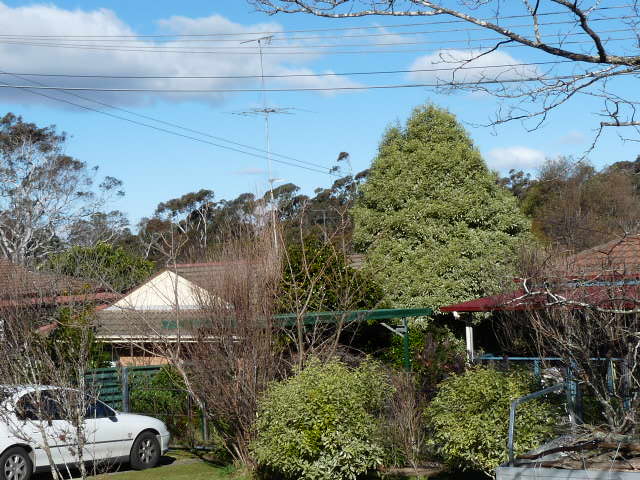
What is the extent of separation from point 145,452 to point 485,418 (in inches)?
243

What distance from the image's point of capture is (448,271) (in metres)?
19.8

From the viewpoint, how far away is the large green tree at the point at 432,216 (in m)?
19.8

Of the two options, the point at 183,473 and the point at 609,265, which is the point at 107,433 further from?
the point at 609,265

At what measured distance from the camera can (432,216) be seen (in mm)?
20422

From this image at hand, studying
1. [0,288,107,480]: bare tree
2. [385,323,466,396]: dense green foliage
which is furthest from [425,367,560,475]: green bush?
[0,288,107,480]: bare tree

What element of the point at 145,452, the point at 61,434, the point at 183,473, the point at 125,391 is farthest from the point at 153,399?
the point at 61,434

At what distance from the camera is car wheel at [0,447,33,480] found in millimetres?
11453

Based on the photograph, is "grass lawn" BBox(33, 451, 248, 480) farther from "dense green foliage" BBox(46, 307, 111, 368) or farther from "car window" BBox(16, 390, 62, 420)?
"dense green foliage" BBox(46, 307, 111, 368)

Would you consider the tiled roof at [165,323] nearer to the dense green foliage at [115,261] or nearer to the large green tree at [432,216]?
the large green tree at [432,216]

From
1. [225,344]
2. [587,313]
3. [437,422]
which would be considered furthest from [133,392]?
[587,313]

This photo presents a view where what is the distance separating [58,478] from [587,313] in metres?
6.00

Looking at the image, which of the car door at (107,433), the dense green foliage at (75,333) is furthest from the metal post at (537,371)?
the dense green foliage at (75,333)

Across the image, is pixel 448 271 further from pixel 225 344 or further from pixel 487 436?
pixel 487 436

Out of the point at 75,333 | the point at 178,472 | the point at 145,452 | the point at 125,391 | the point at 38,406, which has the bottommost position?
the point at 178,472
